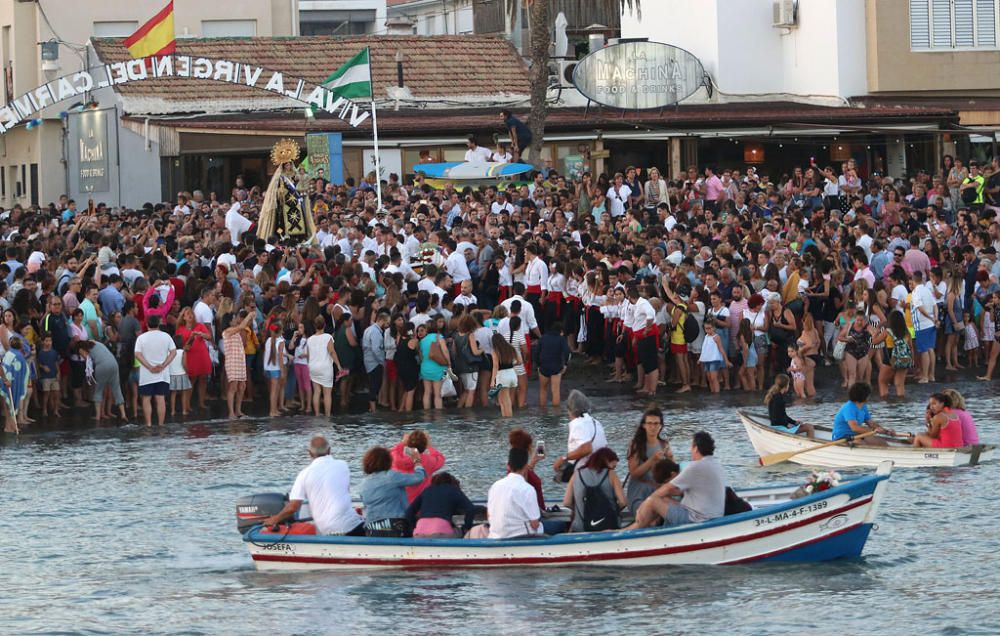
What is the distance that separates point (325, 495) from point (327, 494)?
0.09ft

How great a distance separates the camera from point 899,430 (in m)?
24.8

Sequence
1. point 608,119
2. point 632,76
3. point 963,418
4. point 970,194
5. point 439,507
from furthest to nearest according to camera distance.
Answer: point 632,76, point 608,119, point 970,194, point 963,418, point 439,507

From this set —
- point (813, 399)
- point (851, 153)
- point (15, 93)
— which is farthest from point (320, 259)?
point (15, 93)

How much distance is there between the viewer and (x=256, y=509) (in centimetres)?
1792

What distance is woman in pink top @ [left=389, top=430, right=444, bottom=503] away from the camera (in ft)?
58.4

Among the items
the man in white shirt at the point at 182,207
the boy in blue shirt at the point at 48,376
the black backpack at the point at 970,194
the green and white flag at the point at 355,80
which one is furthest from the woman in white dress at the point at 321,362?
the black backpack at the point at 970,194

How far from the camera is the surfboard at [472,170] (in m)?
37.1

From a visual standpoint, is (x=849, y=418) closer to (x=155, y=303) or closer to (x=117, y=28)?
Result: (x=155, y=303)

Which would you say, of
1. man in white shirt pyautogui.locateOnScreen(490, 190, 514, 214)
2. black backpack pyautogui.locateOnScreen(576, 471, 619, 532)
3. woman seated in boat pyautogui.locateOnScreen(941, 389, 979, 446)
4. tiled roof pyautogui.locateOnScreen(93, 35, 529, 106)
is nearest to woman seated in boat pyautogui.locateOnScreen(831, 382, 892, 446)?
woman seated in boat pyautogui.locateOnScreen(941, 389, 979, 446)

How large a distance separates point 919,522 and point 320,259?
499 inches

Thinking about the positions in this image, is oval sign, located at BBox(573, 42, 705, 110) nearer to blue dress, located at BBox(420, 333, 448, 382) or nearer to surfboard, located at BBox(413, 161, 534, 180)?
surfboard, located at BBox(413, 161, 534, 180)

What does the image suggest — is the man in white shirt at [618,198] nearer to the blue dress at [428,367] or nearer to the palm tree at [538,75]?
the palm tree at [538,75]

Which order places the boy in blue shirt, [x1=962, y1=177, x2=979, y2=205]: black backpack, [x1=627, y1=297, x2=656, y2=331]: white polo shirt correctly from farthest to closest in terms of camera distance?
[x1=962, y1=177, x2=979, y2=205]: black backpack
[x1=627, y1=297, x2=656, y2=331]: white polo shirt
the boy in blue shirt

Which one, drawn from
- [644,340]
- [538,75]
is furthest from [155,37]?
[644,340]
